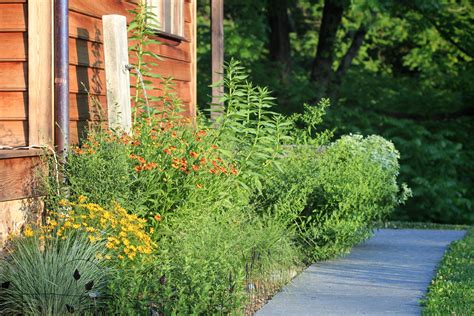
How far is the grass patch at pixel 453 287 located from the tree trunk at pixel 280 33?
1317cm

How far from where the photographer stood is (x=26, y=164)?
720cm

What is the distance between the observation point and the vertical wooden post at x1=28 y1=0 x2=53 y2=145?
7598 mm

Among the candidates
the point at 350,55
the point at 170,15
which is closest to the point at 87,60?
the point at 170,15

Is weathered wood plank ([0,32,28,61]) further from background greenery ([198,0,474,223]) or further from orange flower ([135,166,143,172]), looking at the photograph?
background greenery ([198,0,474,223])

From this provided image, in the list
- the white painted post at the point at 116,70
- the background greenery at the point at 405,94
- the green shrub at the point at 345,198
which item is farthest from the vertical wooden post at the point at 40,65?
the background greenery at the point at 405,94

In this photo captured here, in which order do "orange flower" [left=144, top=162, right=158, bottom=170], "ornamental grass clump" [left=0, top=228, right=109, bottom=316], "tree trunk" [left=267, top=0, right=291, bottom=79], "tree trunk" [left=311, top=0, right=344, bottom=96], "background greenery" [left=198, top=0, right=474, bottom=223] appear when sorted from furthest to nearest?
"tree trunk" [left=267, top=0, right=291, bottom=79], "tree trunk" [left=311, top=0, right=344, bottom=96], "background greenery" [left=198, top=0, right=474, bottom=223], "orange flower" [left=144, top=162, right=158, bottom=170], "ornamental grass clump" [left=0, top=228, right=109, bottom=316]

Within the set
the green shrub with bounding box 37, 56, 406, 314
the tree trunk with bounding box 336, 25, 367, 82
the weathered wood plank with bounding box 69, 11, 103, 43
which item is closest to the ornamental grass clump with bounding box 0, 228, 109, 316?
the green shrub with bounding box 37, 56, 406, 314

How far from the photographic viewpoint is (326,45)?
22781mm

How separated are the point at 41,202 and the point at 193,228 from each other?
1.23 meters

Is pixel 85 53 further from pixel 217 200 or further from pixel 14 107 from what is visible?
pixel 217 200

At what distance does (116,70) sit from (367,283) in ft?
9.49

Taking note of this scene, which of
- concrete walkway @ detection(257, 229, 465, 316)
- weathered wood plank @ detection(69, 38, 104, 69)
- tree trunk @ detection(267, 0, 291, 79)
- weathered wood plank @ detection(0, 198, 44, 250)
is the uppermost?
tree trunk @ detection(267, 0, 291, 79)

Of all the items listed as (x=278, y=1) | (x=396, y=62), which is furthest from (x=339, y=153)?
(x=396, y=62)

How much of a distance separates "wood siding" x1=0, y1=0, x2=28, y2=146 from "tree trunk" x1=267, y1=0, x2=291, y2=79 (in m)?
15.4
